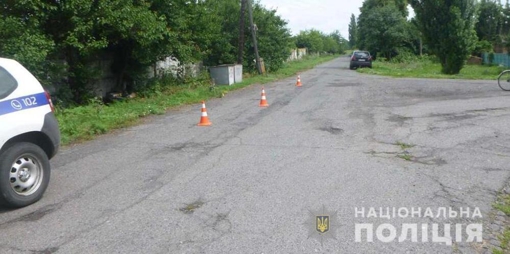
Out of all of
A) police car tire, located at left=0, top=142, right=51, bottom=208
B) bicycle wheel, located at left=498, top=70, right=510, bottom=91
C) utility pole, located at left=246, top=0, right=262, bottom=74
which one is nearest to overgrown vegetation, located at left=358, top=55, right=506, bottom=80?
bicycle wheel, located at left=498, top=70, right=510, bottom=91

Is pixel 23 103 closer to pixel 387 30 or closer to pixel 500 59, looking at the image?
pixel 500 59

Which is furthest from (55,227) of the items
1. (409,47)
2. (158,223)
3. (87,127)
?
(409,47)

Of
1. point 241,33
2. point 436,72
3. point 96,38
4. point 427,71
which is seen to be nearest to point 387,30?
point 427,71

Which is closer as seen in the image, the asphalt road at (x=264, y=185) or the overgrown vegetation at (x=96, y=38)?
the asphalt road at (x=264, y=185)

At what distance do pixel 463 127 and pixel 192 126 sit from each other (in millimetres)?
6015

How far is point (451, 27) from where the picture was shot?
88.5 ft

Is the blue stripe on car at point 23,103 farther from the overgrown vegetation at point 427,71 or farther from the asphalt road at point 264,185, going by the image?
the overgrown vegetation at point 427,71

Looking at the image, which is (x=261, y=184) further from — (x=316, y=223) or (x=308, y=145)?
(x=308, y=145)

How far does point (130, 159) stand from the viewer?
274 inches

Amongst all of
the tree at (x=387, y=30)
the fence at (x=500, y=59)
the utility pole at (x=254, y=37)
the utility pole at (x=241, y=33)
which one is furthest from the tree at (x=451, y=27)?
the tree at (x=387, y=30)

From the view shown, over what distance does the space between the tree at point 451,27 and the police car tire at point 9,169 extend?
27236mm

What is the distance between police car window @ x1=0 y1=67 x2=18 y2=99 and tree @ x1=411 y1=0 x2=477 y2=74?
89.3ft

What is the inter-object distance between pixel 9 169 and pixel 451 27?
2787cm

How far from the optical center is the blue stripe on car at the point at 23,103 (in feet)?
16.0
